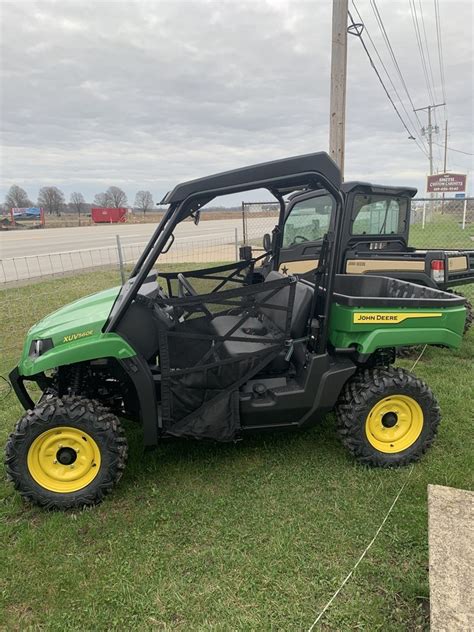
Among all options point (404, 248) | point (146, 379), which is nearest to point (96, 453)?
point (146, 379)

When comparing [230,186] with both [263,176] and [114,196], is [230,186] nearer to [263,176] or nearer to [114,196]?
[263,176]

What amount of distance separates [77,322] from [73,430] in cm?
64

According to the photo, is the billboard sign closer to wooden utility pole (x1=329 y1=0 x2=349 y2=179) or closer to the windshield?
wooden utility pole (x1=329 y1=0 x2=349 y2=179)

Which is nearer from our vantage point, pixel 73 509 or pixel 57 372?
pixel 73 509

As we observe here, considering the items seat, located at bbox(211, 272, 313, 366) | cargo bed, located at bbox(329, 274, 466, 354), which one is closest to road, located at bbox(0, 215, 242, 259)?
seat, located at bbox(211, 272, 313, 366)

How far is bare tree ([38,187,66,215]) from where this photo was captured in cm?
5800

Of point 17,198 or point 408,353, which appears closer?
point 408,353

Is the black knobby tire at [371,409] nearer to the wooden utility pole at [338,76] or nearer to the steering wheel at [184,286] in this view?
the steering wheel at [184,286]

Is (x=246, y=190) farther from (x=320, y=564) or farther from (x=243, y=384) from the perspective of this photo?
(x=320, y=564)

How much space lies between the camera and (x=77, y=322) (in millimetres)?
2777

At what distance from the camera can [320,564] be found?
2219 millimetres

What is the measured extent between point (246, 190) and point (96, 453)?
Result: 5.87 ft

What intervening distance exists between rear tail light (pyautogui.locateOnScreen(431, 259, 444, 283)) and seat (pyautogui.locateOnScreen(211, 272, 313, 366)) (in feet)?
9.78

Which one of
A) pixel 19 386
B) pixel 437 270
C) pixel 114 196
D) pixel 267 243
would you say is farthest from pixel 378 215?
pixel 114 196
